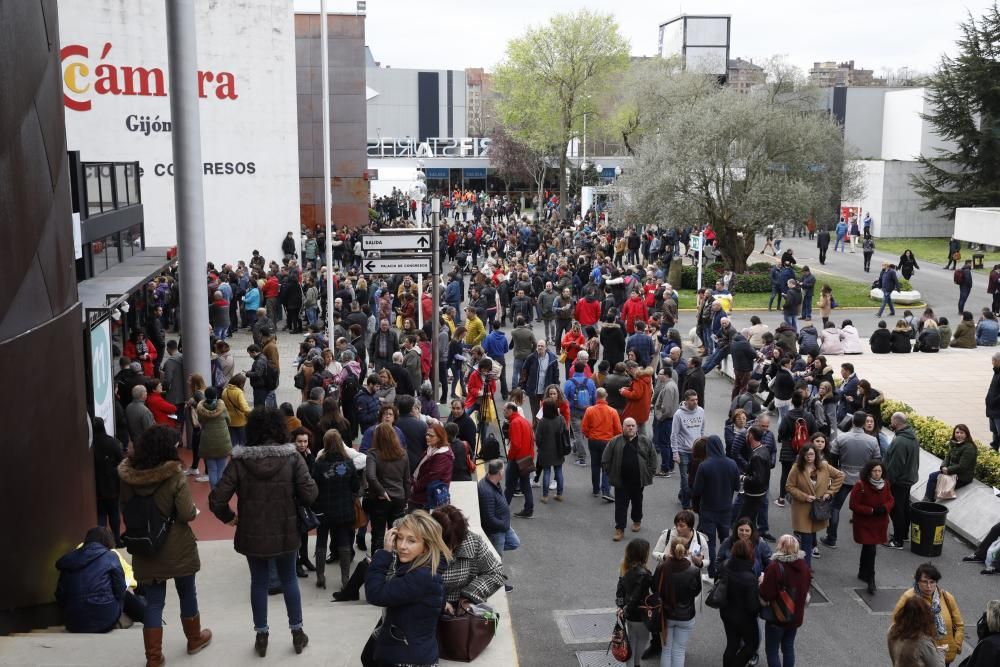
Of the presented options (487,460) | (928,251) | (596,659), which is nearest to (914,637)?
(596,659)

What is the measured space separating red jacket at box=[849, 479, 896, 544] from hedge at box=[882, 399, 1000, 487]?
8.48 ft

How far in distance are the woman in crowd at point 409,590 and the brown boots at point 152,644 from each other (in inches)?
67.6

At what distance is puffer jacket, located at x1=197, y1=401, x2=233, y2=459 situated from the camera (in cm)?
1136

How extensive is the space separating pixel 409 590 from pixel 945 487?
939 centimetres

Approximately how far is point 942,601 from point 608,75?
171ft

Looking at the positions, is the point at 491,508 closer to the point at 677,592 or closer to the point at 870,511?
the point at 677,592

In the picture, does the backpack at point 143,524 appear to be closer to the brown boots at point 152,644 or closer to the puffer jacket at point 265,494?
the puffer jacket at point 265,494

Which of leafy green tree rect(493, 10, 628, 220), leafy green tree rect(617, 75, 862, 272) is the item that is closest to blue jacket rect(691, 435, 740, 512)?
leafy green tree rect(617, 75, 862, 272)

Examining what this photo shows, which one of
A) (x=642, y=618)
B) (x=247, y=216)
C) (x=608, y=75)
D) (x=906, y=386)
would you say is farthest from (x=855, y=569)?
(x=608, y=75)

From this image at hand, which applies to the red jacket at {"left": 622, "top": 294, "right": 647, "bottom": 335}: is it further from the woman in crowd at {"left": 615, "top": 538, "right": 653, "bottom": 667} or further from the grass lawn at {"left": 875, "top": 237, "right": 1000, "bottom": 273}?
the grass lawn at {"left": 875, "top": 237, "right": 1000, "bottom": 273}

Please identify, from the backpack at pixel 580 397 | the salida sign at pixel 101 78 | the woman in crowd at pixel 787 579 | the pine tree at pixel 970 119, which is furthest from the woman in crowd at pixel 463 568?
the pine tree at pixel 970 119

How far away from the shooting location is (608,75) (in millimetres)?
57156

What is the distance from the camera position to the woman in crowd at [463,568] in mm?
A: 5906

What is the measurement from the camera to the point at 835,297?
97.6 feet
